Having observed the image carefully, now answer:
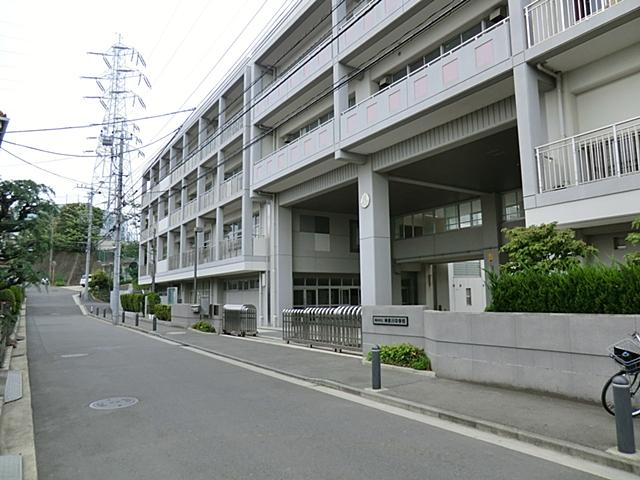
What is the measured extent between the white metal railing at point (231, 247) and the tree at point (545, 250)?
1801 cm

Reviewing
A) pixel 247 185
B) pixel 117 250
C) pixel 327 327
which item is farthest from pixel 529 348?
pixel 117 250

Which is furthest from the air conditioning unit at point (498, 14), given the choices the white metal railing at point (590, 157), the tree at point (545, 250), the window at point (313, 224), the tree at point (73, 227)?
the tree at point (73, 227)

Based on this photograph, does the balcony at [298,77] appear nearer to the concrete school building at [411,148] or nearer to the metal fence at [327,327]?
the concrete school building at [411,148]

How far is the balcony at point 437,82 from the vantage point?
11.7 meters

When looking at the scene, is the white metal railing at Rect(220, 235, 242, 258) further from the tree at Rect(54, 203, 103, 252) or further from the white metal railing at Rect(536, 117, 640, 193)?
the tree at Rect(54, 203, 103, 252)

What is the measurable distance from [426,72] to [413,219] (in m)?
13.0

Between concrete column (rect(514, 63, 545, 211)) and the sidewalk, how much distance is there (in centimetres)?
482

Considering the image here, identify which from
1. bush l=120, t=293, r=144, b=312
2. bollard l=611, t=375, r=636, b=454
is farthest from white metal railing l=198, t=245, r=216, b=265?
bollard l=611, t=375, r=636, b=454

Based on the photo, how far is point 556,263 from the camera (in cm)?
855

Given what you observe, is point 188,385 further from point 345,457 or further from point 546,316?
point 546,316

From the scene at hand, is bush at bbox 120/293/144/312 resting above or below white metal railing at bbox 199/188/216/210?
below

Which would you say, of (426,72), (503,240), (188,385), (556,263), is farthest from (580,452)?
(503,240)

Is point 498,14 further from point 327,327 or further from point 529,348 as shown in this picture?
point 327,327

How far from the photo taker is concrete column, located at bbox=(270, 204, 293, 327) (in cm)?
2353
